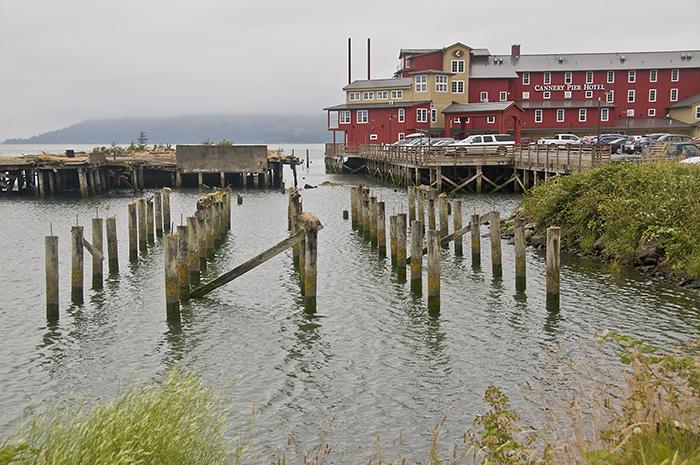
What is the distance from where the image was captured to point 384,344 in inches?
666

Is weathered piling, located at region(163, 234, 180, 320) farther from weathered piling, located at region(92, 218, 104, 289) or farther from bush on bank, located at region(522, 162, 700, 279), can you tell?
bush on bank, located at region(522, 162, 700, 279)

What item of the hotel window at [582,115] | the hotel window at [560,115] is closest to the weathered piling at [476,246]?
the hotel window at [560,115]

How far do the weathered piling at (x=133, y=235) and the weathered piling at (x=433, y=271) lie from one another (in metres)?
12.0

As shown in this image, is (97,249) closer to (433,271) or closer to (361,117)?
(433,271)

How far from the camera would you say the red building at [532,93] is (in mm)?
84250

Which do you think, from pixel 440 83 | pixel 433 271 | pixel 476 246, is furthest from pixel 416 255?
pixel 440 83

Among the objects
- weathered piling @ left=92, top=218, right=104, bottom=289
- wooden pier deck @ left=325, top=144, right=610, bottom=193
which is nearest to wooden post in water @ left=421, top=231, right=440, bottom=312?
weathered piling @ left=92, top=218, right=104, bottom=289

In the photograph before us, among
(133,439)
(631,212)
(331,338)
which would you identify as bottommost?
(331,338)

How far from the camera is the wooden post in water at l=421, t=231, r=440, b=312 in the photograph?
18.5m

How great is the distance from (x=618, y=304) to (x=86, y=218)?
3059cm

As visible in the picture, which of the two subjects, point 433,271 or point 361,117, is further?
point 361,117

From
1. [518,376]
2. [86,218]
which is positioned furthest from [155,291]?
[86,218]

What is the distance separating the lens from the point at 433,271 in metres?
18.8

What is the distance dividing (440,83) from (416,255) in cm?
6727
